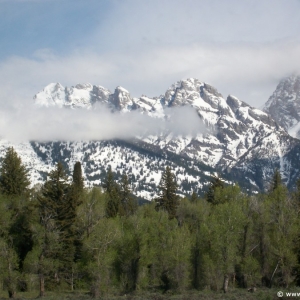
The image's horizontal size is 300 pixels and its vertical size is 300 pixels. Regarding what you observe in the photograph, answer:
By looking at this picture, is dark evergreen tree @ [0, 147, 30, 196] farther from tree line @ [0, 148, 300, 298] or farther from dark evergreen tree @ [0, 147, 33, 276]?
tree line @ [0, 148, 300, 298]

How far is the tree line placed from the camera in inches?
2180

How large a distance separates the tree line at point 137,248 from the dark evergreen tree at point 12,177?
6332mm

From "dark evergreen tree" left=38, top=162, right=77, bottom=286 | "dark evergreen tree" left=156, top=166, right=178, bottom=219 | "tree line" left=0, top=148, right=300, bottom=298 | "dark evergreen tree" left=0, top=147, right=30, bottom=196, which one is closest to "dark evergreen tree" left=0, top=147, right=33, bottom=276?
"dark evergreen tree" left=0, top=147, right=30, bottom=196

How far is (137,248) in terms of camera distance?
63094mm

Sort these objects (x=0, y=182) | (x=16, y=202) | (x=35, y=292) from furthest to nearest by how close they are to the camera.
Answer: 1. (x=0, y=182)
2. (x=16, y=202)
3. (x=35, y=292)

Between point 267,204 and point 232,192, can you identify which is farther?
point 232,192

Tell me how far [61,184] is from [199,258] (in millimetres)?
24778

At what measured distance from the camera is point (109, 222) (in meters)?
60.4

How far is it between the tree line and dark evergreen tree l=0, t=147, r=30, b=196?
249 inches

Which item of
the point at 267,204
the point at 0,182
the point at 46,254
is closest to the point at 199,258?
the point at 267,204

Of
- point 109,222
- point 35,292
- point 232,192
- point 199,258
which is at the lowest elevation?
point 35,292

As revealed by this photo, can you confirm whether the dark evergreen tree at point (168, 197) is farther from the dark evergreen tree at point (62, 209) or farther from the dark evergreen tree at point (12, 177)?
the dark evergreen tree at point (62, 209)

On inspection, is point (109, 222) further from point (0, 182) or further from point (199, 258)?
point (0, 182)

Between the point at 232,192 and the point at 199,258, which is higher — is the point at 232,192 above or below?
above
